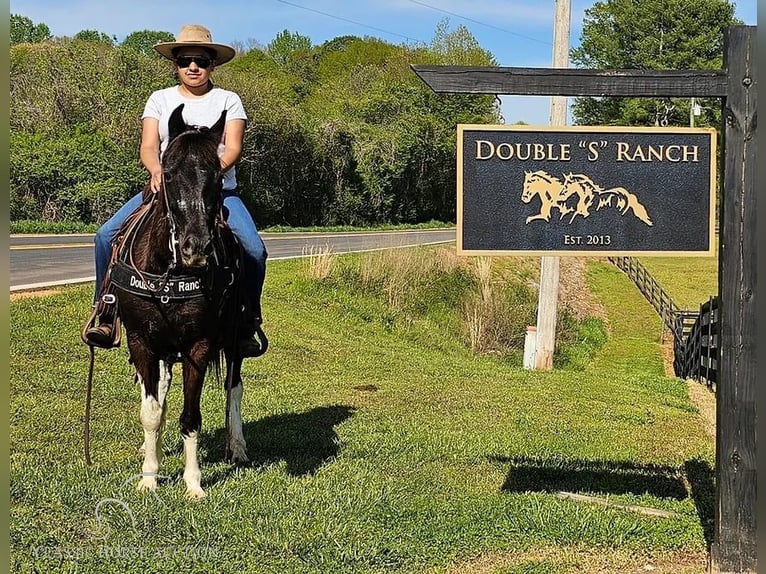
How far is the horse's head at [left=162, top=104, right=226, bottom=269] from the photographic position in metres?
5.48

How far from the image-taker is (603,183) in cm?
575

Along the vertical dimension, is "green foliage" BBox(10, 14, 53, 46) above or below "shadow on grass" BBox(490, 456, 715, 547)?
above

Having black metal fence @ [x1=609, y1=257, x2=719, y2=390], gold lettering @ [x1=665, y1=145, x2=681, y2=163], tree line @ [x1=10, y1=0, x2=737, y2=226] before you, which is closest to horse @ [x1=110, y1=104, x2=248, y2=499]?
gold lettering @ [x1=665, y1=145, x2=681, y2=163]

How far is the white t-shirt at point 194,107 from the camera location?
6574 millimetres

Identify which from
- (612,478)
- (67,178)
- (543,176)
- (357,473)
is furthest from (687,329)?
(543,176)

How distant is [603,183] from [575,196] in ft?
0.67

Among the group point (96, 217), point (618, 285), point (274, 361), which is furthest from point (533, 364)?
point (96, 217)

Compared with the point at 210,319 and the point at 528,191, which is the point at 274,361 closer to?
the point at 210,319

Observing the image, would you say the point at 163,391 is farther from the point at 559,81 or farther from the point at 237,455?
the point at 559,81

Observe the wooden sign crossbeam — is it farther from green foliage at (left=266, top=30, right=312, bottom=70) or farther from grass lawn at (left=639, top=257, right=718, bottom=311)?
green foliage at (left=266, top=30, right=312, bottom=70)

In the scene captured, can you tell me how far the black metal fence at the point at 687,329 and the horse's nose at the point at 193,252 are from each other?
6.91 m

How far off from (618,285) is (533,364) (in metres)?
19.8

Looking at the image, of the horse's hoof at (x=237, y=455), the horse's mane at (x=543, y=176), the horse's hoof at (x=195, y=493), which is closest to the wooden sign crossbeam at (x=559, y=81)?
the horse's mane at (x=543, y=176)

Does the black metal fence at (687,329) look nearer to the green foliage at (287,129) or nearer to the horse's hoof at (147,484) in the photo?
the horse's hoof at (147,484)
